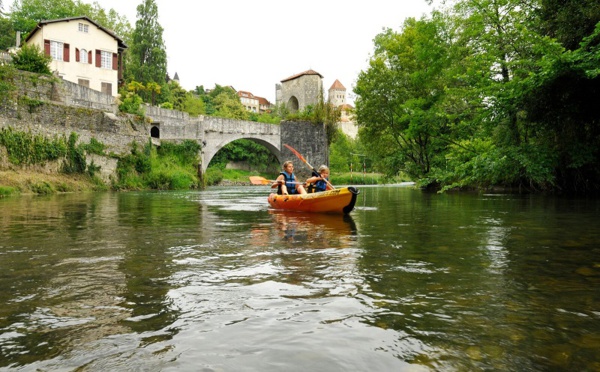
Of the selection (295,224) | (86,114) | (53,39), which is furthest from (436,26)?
(53,39)

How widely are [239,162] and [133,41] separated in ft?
58.8

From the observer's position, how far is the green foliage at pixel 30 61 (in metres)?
22.5

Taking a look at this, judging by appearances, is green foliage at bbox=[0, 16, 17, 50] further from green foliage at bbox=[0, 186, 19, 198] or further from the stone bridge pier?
green foliage at bbox=[0, 186, 19, 198]

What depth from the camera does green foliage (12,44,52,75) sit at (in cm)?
2245

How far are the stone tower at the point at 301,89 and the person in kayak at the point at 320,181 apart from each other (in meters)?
52.4

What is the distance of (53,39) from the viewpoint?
1254 inches

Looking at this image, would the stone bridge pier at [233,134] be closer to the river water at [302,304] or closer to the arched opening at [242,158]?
the arched opening at [242,158]

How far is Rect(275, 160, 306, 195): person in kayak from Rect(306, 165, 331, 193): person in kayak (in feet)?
0.98

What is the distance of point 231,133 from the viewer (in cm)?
3634

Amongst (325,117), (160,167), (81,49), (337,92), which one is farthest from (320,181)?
(337,92)

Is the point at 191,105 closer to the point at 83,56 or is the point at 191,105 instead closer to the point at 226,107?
the point at 226,107

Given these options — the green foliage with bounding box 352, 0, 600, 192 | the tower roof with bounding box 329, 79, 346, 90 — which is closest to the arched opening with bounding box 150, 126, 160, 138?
the green foliage with bounding box 352, 0, 600, 192

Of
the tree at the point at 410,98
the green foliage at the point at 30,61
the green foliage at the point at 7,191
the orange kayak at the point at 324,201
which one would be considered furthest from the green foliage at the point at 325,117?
the orange kayak at the point at 324,201

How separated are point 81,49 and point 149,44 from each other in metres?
14.5
